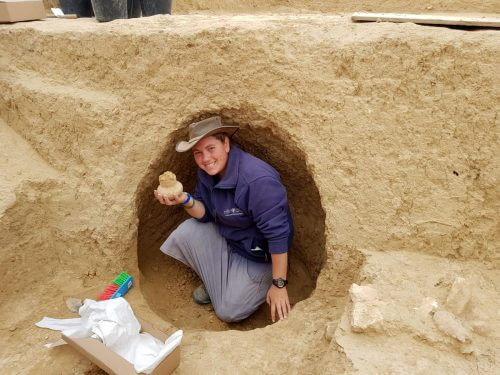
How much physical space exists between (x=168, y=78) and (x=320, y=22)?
1.02 metres

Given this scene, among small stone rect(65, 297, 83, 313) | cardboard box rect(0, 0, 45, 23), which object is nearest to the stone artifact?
small stone rect(65, 297, 83, 313)

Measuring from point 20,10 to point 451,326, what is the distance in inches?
138

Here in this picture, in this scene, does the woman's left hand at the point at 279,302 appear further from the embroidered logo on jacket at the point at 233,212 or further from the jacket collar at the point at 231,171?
the jacket collar at the point at 231,171

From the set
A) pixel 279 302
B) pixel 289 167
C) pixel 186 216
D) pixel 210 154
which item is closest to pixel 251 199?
pixel 210 154

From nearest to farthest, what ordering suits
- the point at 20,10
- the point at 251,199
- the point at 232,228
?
1. the point at 251,199
2. the point at 232,228
3. the point at 20,10

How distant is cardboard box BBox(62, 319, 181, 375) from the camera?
5.87ft

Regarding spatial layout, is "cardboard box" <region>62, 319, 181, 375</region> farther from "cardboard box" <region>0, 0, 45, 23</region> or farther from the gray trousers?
"cardboard box" <region>0, 0, 45, 23</region>

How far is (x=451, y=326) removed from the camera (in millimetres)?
1701

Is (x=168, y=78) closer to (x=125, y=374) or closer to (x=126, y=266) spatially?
(x=126, y=266)

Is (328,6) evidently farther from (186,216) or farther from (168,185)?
(168,185)

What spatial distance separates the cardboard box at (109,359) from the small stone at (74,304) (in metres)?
0.49

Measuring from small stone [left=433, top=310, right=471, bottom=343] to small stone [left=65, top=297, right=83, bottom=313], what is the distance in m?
1.95

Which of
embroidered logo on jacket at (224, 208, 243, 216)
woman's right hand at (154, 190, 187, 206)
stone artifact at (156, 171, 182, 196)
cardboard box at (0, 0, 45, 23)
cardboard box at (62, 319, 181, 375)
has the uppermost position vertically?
cardboard box at (0, 0, 45, 23)

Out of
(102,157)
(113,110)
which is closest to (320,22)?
(113,110)
